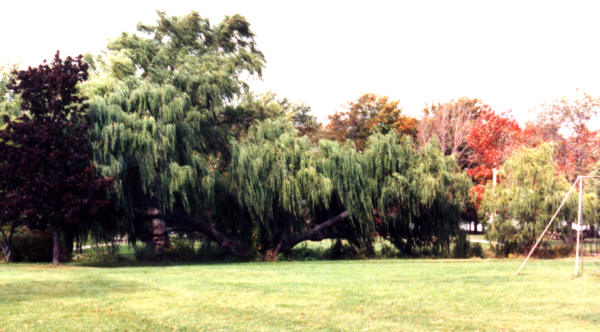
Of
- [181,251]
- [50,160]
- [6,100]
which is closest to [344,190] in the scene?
[181,251]

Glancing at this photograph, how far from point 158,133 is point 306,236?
24.9ft

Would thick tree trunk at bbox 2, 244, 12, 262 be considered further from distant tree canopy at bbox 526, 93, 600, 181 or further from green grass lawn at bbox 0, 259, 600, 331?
distant tree canopy at bbox 526, 93, 600, 181

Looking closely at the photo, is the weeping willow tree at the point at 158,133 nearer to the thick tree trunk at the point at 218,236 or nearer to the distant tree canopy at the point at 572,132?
the thick tree trunk at the point at 218,236

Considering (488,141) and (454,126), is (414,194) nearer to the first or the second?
(488,141)

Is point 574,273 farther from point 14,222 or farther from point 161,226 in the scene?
point 14,222

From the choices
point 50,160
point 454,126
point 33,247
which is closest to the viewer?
point 50,160

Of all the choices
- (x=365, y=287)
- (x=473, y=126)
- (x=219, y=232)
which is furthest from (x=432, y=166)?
(x=473, y=126)

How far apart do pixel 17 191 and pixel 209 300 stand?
39.7 ft

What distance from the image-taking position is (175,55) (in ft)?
121

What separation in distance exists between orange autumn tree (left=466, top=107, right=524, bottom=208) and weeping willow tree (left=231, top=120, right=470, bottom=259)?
2187cm

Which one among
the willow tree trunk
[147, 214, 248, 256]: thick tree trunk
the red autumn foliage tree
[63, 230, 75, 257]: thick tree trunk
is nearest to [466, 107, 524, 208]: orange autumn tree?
[147, 214, 248, 256]: thick tree trunk

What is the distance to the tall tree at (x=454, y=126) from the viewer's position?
5475cm

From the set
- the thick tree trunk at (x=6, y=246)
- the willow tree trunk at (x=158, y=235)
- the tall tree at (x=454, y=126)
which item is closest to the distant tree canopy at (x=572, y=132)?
the tall tree at (x=454, y=126)

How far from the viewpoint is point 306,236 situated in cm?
2853
